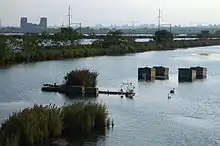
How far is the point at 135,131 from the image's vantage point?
19.8 meters

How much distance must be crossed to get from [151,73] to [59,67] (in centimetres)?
1047

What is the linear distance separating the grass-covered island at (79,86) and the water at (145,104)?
84 centimetres

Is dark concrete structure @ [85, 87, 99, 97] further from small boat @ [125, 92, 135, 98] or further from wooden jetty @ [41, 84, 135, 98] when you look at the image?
small boat @ [125, 92, 135, 98]

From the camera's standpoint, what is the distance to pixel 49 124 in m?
17.7

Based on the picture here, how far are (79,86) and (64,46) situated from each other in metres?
35.2

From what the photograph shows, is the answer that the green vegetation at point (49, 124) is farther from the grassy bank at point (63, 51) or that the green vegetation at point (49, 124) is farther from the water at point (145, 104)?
the grassy bank at point (63, 51)

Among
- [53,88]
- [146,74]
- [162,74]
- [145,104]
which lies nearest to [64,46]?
[162,74]

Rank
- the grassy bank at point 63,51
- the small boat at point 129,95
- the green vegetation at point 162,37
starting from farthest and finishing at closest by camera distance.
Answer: the green vegetation at point 162,37 → the grassy bank at point 63,51 → the small boat at point 129,95

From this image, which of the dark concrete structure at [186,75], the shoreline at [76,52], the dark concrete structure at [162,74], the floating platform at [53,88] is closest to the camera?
the floating platform at [53,88]

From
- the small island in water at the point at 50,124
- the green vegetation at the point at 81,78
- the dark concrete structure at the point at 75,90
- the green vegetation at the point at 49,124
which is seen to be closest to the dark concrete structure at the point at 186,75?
the green vegetation at the point at 81,78

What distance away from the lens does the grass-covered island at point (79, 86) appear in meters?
29.3

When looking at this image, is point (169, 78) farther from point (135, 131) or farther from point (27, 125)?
point (27, 125)

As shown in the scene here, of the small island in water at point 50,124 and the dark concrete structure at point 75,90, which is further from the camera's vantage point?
the dark concrete structure at point 75,90

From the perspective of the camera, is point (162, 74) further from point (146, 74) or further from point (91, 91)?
point (91, 91)
